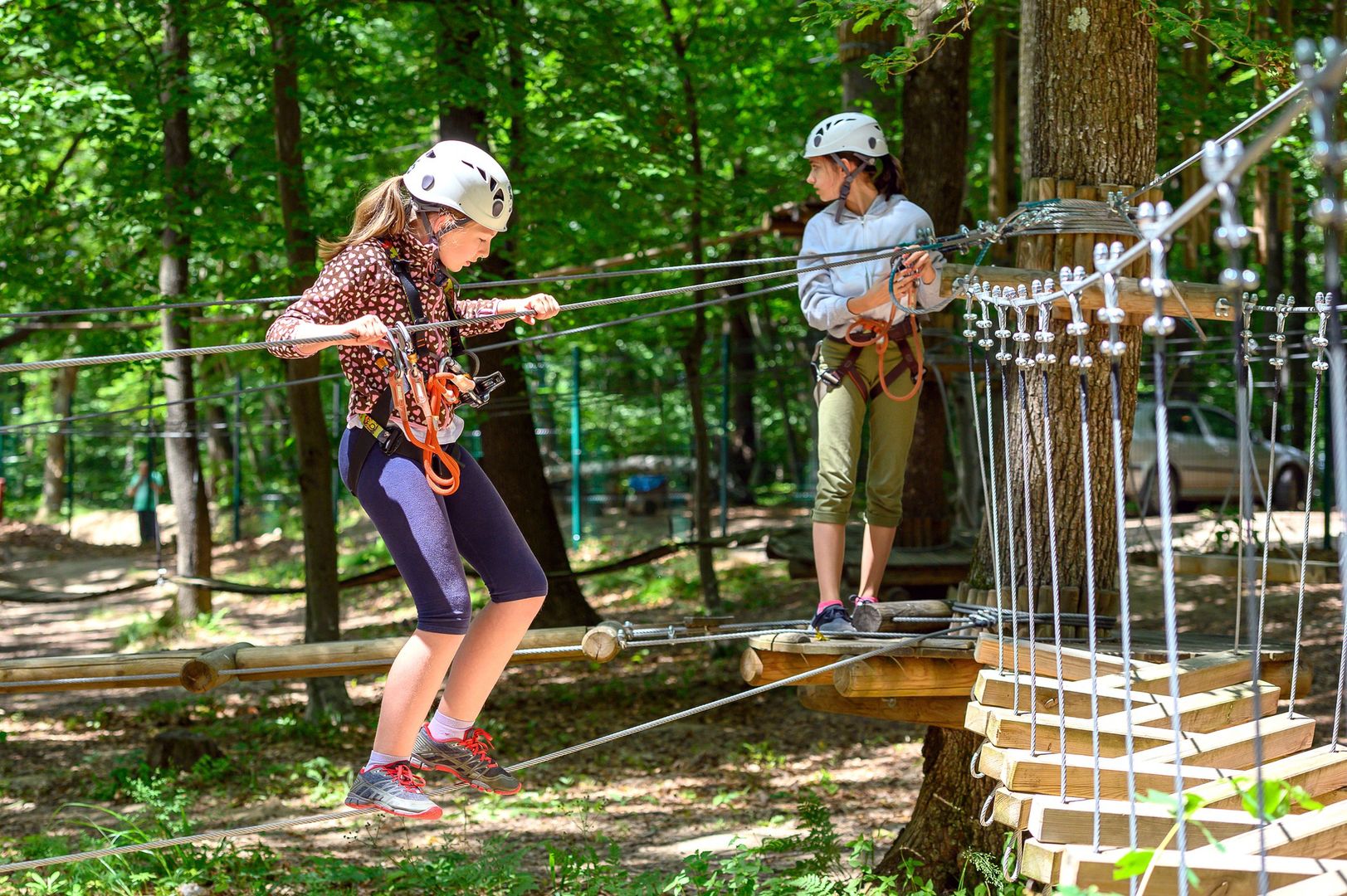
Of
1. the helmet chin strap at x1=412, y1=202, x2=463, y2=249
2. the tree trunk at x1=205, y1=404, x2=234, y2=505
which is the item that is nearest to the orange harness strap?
the helmet chin strap at x1=412, y1=202, x2=463, y2=249

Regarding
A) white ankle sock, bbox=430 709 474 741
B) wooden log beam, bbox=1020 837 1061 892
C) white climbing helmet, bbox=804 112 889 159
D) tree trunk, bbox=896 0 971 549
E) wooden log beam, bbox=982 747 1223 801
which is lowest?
wooden log beam, bbox=1020 837 1061 892

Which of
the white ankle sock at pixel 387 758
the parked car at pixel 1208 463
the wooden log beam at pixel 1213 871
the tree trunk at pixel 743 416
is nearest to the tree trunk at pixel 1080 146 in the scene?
the wooden log beam at pixel 1213 871

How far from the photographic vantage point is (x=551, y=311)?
2.86 metres

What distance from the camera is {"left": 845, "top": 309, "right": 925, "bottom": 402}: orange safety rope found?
360cm

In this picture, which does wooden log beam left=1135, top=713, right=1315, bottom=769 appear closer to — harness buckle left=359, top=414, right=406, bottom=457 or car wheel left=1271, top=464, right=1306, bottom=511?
harness buckle left=359, top=414, right=406, bottom=457

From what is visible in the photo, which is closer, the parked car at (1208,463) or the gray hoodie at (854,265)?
the gray hoodie at (854,265)

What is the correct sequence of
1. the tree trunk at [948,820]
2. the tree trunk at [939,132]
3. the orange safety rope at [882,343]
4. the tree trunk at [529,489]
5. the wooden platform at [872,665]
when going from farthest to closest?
the tree trunk at [529,489] → the tree trunk at [939,132] → the tree trunk at [948,820] → the orange safety rope at [882,343] → the wooden platform at [872,665]

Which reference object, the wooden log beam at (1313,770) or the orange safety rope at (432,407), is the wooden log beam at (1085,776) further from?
the orange safety rope at (432,407)

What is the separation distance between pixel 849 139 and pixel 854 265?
13.9 inches

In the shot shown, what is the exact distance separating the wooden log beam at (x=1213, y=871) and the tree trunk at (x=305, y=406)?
4777 millimetres

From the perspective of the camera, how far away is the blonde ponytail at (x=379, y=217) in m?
2.64

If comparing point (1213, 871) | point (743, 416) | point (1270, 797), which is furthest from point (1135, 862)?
point (743, 416)

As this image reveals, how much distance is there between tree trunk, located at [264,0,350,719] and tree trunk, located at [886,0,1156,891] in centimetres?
381

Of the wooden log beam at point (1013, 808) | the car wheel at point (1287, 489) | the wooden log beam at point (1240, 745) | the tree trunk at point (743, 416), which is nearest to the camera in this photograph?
the wooden log beam at point (1013, 808)
